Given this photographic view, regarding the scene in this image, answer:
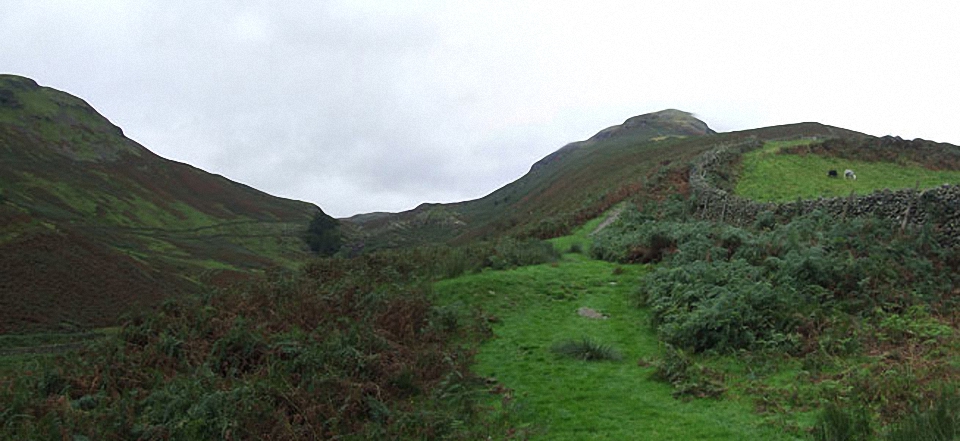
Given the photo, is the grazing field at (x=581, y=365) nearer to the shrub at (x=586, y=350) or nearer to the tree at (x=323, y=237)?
the shrub at (x=586, y=350)

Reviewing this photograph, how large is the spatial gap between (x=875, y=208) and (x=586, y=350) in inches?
418

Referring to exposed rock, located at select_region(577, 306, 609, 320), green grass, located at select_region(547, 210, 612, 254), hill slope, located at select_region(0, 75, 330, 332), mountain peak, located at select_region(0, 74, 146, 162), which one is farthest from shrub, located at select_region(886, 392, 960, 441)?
mountain peak, located at select_region(0, 74, 146, 162)

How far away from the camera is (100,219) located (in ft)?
258

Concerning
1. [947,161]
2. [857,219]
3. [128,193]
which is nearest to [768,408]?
[857,219]

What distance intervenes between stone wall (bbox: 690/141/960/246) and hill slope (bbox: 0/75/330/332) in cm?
1994

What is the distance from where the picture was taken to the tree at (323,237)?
102375 millimetres

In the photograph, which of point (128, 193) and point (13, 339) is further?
point (128, 193)

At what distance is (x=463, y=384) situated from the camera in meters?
→ 9.52

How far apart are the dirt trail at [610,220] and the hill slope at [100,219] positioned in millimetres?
21011

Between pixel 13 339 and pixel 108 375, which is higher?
pixel 108 375

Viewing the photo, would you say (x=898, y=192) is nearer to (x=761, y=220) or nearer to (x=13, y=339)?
(x=761, y=220)

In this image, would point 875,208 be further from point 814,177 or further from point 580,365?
point 814,177

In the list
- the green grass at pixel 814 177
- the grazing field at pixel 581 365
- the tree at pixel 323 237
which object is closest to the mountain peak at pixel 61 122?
the tree at pixel 323 237

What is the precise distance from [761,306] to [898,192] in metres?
7.39
